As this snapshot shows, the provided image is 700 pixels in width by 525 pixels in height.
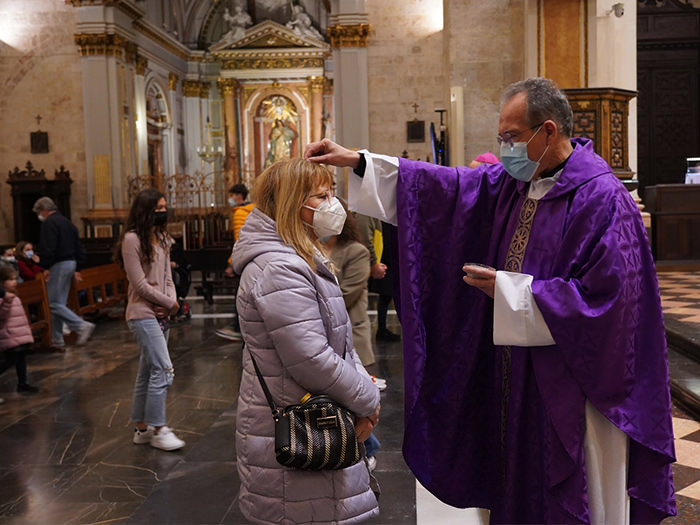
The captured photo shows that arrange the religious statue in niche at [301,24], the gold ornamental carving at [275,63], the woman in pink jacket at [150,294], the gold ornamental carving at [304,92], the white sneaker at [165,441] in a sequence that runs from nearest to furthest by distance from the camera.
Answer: the woman in pink jacket at [150,294] → the white sneaker at [165,441] → the religious statue in niche at [301,24] → the gold ornamental carving at [275,63] → the gold ornamental carving at [304,92]

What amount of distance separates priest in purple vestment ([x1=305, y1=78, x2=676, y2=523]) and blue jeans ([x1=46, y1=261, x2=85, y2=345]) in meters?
6.76

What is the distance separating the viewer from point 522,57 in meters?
9.05

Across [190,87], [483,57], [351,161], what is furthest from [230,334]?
[190,87]

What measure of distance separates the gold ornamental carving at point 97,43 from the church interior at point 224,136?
5cm

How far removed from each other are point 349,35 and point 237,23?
9.70 metres

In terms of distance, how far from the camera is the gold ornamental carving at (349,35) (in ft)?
51.5

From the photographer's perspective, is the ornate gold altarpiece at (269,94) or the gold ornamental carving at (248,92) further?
the gold ornamental carving at (248,92)

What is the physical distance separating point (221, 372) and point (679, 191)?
7.89 m

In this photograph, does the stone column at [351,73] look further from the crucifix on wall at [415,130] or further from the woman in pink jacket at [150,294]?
the woman in pink jacket at [150,294]

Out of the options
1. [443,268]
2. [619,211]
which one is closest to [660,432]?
[619,211]

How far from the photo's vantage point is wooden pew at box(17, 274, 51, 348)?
312 inches

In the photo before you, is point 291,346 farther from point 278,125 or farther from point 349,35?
point 278,125

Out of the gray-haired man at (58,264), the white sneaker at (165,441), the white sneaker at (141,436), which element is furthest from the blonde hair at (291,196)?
the gray-haired man at (58,264)

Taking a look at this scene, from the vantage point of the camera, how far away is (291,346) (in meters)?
2.13
